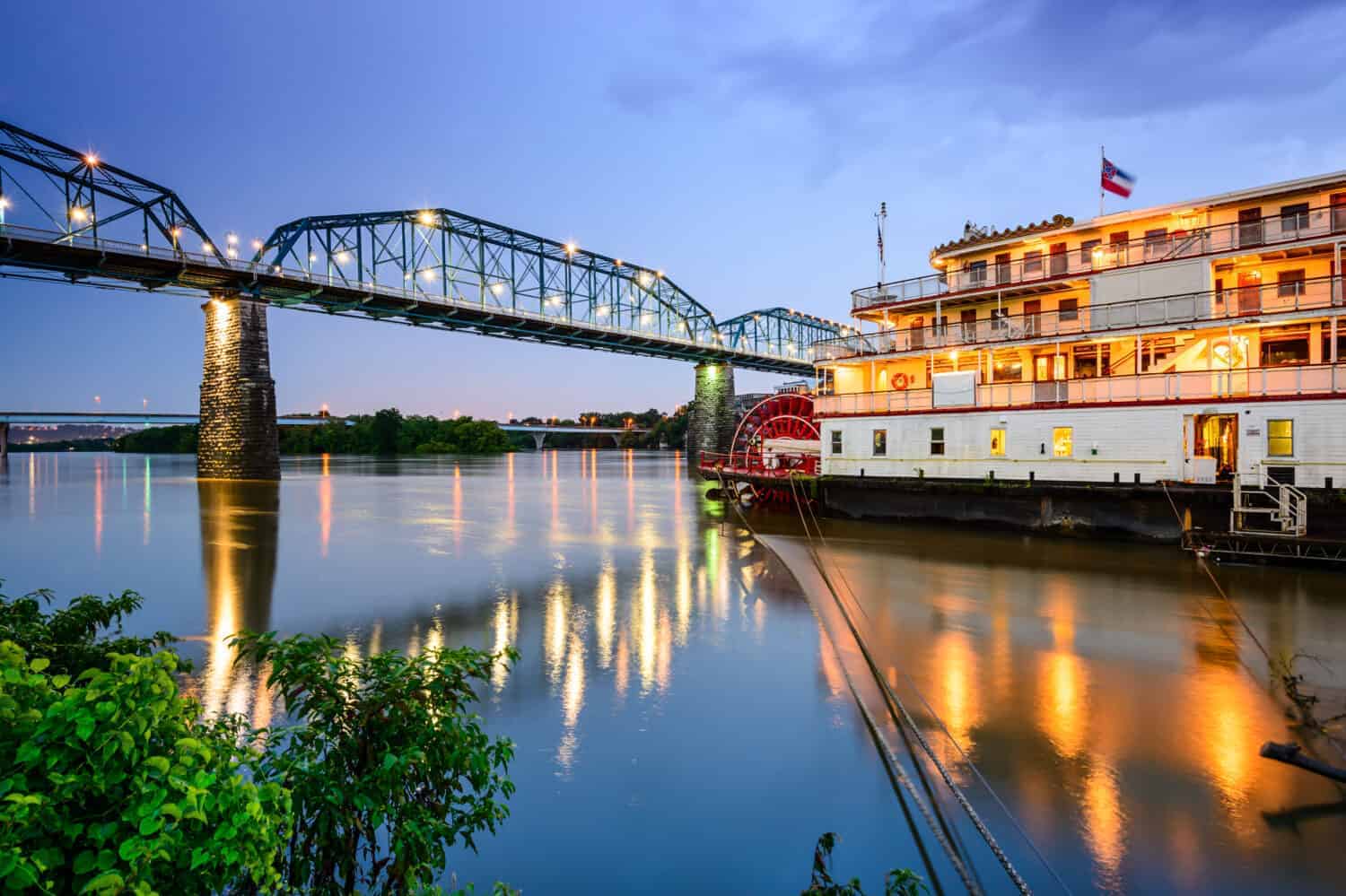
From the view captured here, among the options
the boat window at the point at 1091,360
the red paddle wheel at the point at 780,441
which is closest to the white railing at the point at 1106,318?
the boat window at the point at 1091,360

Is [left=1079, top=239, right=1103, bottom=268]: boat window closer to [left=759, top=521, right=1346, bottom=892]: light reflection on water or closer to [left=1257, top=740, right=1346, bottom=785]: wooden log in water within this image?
[left=759, top=521, right=1346, bottom=892]: light reflection on water

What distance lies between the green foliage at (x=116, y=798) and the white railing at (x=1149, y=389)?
25.9m

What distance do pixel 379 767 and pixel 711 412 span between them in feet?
312

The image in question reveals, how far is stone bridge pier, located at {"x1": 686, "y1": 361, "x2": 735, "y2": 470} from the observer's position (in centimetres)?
9400

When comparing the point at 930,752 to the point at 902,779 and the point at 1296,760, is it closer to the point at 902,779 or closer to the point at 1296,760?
the point at 902,779

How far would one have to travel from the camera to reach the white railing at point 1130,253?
2241cm

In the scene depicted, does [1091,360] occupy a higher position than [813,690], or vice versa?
[1091,360]

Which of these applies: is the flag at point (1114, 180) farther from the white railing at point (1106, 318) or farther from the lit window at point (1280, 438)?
the lit window at point (1280, 438)

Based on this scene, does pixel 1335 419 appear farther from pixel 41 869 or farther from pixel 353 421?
pixel 353 421

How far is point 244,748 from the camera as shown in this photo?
123 inches

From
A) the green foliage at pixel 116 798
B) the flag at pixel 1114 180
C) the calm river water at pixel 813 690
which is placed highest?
the flag at pixel 1114 180

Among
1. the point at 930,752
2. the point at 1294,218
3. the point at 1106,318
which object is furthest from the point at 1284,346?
the point at 930,752

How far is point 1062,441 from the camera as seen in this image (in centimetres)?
2480

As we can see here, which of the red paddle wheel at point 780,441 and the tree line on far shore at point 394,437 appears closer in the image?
the red paddle wheel at point 780,441
